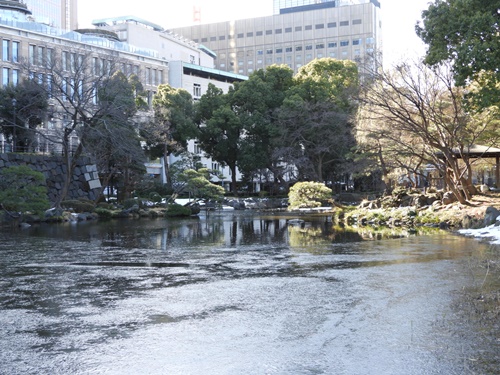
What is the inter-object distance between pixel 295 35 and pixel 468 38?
105 metres

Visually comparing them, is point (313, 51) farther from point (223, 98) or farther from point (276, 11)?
point (223, 98)

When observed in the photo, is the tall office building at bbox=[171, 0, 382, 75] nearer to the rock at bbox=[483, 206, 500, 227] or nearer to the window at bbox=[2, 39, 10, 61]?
the window at bbox=[2, 39, 10, 61]

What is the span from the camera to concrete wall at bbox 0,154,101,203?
127ft

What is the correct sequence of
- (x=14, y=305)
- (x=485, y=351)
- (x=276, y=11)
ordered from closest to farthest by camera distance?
1. (x=485, y=351)
2. (x=14, y=305)
3. (x=276, y=11)

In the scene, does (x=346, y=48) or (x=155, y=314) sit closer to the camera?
(x=155, y=314)

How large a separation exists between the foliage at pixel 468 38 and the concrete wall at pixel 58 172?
27.6 metres

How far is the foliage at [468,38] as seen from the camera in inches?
698

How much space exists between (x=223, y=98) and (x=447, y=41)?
37.0 meters

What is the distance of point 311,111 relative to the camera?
167 ft

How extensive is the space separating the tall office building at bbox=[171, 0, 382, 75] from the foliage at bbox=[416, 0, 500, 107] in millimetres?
98111

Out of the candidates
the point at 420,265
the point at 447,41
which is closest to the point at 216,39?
the point at 447,41

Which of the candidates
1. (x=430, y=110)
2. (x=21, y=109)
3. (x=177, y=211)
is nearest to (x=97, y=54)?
(x=21, y=109)

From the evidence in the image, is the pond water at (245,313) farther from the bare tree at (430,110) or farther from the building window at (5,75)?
the building window at (5,75)

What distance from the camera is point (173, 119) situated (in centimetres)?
5184
